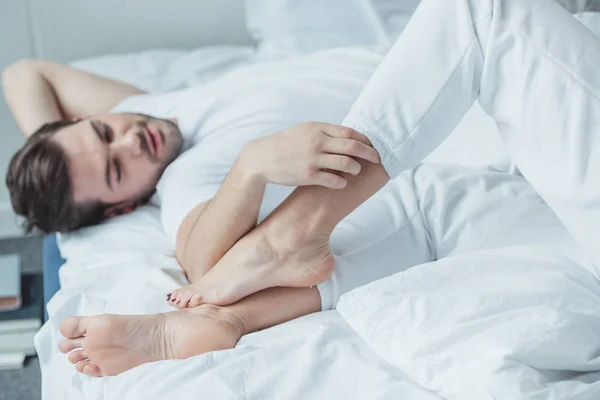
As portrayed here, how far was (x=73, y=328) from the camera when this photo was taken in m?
1.12

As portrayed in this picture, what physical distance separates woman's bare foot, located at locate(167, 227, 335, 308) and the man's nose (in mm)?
475

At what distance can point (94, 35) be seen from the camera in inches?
93.0

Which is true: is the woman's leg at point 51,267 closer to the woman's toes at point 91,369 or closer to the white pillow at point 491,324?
the woman's toes at point 91,369

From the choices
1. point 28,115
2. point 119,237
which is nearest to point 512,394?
point 119,237

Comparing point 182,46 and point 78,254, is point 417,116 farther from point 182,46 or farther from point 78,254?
point 182,46

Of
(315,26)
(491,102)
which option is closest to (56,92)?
(315,26)

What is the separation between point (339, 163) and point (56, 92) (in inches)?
45.6

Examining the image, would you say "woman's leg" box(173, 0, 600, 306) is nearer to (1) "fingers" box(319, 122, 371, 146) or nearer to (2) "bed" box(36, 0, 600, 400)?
(1) "fingers" box(319, 122, 371, 146)

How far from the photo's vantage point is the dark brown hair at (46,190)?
5.02ft

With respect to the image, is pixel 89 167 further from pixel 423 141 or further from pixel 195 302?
pixel 423 141

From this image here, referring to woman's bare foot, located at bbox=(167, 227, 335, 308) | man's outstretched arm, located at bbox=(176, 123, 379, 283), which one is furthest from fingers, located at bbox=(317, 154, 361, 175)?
woman's bare foot, located at bbox=(167, 227, 335, 308)

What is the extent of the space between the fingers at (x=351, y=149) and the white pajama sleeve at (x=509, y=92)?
2 cm

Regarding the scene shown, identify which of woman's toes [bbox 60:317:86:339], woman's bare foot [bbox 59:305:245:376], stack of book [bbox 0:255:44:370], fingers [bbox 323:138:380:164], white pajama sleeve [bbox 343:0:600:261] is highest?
white pajama sleeve [bbox 343:0:600:261]

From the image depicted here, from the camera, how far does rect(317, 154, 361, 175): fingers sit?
102 cm
